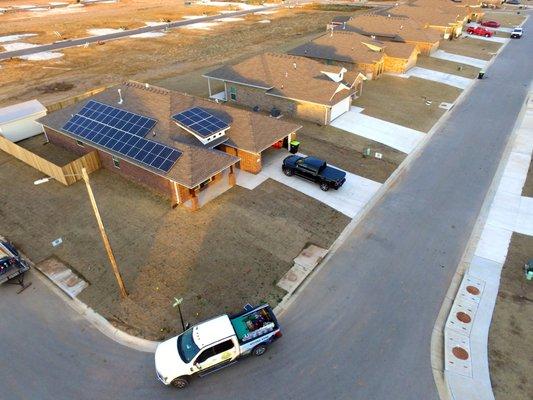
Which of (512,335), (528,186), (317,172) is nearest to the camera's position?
(512,335)

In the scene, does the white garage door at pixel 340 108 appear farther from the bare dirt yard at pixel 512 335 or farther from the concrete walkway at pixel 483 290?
the bare dirt yard at pixel 512 335

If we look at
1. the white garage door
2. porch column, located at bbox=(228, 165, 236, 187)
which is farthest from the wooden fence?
the white garage door

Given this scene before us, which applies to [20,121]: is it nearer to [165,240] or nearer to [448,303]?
[165,240]

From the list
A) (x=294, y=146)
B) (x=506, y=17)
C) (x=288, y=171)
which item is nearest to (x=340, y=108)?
(x=294, y=146)

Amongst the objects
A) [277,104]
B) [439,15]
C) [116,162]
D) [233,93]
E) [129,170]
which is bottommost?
[129,170]

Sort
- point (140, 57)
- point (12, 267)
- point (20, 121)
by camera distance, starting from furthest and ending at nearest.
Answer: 1. point (140, 57)
2. point (20, 121)
3. point (12, 267)

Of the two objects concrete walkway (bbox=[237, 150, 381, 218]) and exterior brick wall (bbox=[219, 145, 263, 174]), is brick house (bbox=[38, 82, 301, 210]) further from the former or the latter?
concrete walkway (bbox=[237, 150, 381, 218])

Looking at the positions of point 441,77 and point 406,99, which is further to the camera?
point 441,77
